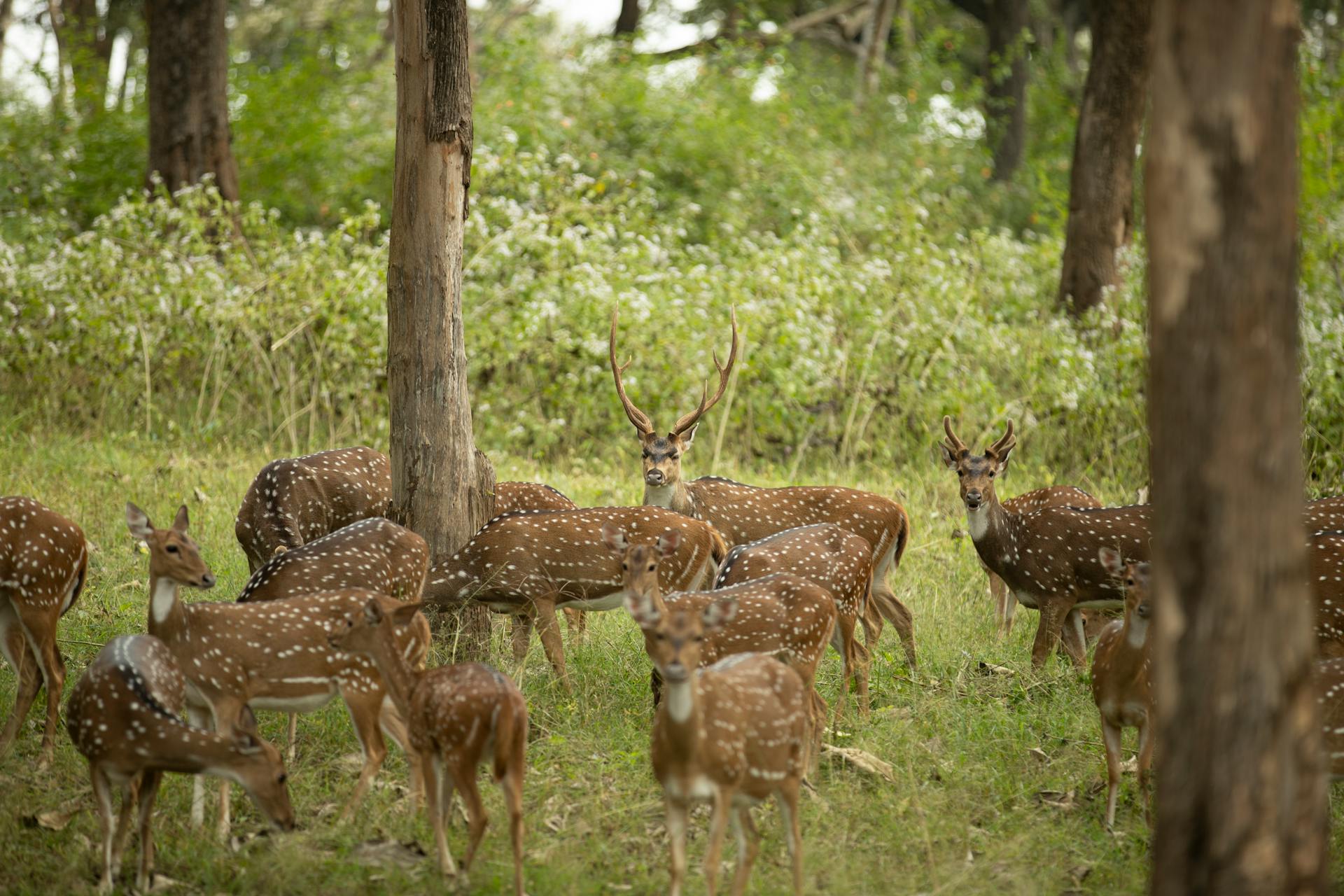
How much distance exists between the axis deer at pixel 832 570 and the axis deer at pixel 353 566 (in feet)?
4.85

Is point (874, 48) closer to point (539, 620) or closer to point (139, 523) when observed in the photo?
point (539, 620)

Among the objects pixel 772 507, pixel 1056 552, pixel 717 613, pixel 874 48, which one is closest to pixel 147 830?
pixel 717 613

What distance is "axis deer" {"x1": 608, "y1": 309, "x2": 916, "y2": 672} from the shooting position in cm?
784

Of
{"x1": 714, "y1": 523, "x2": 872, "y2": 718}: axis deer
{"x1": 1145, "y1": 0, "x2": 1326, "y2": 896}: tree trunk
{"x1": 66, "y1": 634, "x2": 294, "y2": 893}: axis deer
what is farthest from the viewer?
{"x1": 714, "y1": 523, "x2": 872, "y2": 718}: axis deer

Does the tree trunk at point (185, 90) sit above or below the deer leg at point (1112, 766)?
above

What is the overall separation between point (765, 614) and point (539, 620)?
1.69 metres

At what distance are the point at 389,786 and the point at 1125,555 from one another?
419cm

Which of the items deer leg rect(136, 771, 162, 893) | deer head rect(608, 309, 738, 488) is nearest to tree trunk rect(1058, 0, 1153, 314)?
deer head rect(608, 309, 738, 488)

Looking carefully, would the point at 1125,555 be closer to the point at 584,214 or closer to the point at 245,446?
the point at 584,214

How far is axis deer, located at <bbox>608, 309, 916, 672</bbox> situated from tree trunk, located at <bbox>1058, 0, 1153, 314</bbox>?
727 cm

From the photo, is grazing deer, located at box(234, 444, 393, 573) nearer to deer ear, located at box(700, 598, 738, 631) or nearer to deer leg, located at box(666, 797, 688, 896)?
deer ear, located at box(700, 598, 738, 631)

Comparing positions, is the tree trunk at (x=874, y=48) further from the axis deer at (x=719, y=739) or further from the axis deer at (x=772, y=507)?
the axis deer at (x=719, y=739)

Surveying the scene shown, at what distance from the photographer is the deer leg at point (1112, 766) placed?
568 centimetres

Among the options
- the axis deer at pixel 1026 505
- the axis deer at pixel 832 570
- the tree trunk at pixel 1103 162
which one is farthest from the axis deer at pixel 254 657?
the tree trunk at pixel 1103 162
